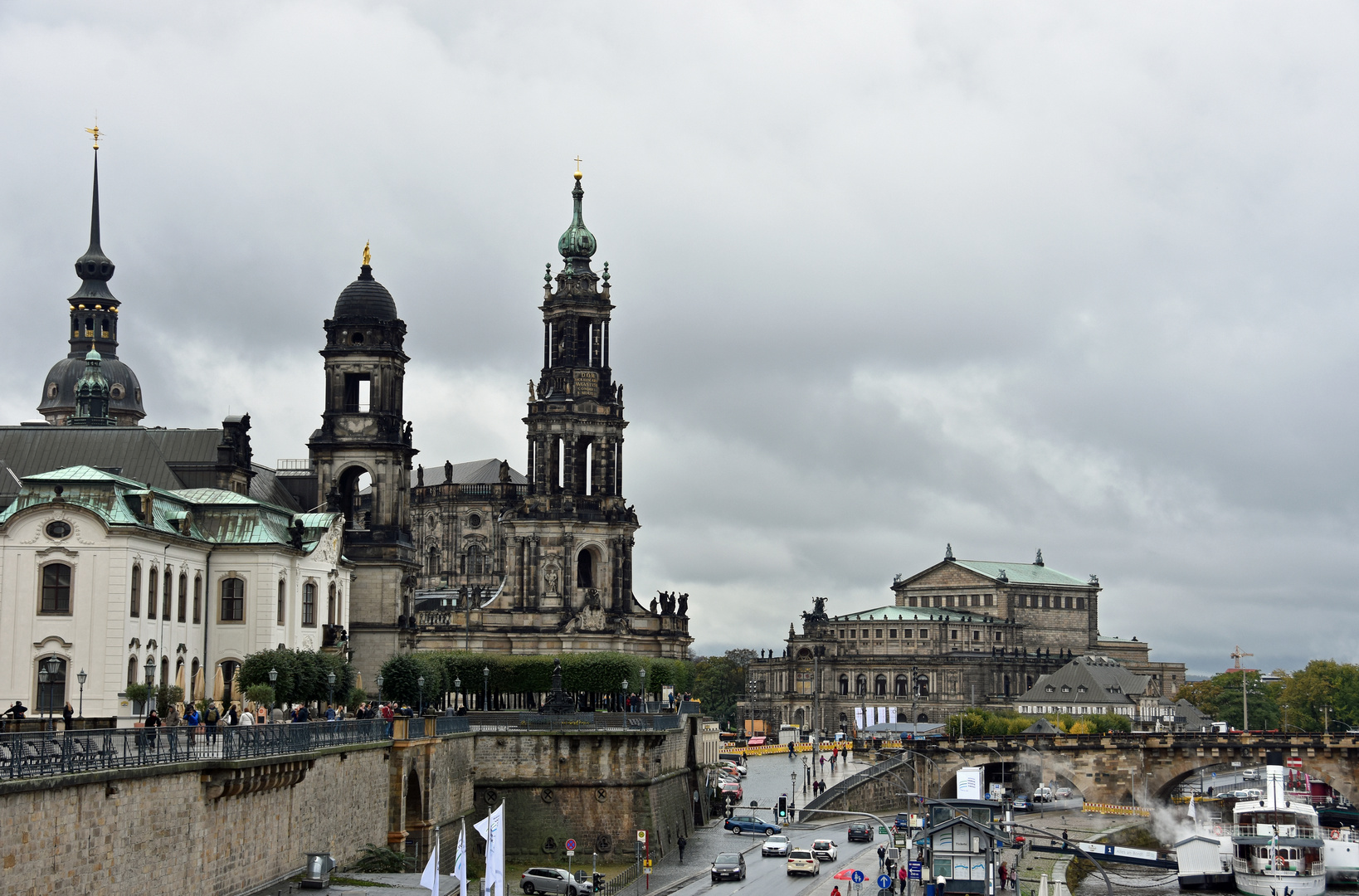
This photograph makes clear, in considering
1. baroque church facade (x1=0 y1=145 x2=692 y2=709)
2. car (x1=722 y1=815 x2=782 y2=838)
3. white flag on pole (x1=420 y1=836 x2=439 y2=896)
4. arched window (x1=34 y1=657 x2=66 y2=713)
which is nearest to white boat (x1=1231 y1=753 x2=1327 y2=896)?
car (x1=722 y1=815 x2=782 y2=838)

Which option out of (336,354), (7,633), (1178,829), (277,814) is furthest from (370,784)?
(1178,829)

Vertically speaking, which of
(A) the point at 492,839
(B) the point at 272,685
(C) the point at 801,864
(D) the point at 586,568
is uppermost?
(D) the point at 586,568

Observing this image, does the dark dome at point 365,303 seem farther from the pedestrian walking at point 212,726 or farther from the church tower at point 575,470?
the pedestrian walking at point 212,726

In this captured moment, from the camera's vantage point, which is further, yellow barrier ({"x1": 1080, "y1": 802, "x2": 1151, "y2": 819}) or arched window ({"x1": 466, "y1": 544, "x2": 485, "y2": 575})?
arched window ({"x1": 466, "y1": 544, "x2": 485, "y2": 575})

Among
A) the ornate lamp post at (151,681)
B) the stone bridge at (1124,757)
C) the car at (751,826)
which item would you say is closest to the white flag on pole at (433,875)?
the ornate lamp post at (151,681)

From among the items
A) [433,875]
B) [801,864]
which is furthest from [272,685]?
[801,864]

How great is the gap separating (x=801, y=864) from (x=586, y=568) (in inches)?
1633

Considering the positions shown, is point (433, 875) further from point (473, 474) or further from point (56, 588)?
point (473, 474)

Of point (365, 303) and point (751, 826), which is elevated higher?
point (365, 303)

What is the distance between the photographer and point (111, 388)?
424 feet

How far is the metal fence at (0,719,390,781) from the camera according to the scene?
29.5 m

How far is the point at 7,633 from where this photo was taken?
2325 inches

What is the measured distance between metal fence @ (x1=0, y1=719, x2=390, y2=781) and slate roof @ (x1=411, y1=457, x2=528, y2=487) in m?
108

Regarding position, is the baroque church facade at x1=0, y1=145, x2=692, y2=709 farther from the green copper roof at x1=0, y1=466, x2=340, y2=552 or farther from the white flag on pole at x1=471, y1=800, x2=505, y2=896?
the white flag on pole at x1=471, y1=800, x2=505, y2=896
